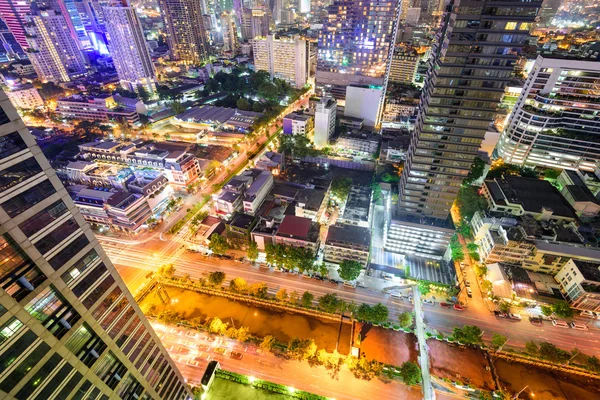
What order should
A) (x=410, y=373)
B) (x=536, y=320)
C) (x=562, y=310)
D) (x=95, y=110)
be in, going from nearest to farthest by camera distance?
(x=410, y=373) → (x=562, y=310) → (x=536, y=320) → (x=95, y=110)

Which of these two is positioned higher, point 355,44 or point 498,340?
point 355,44

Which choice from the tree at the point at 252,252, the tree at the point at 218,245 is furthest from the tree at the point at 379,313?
the tree at the point at 218,245

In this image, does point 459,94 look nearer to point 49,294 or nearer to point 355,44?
point 49,294

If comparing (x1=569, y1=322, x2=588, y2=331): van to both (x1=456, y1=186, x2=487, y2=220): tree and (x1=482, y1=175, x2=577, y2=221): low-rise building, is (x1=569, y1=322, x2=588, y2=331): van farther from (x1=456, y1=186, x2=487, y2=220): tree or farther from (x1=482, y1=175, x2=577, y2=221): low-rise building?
(x1=456, y1=186, x2=487, y2=220): tree

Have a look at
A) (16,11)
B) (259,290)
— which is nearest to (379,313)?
(259,290)

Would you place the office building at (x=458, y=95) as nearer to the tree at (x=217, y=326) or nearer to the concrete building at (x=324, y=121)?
the tree at (x=217, y=326)

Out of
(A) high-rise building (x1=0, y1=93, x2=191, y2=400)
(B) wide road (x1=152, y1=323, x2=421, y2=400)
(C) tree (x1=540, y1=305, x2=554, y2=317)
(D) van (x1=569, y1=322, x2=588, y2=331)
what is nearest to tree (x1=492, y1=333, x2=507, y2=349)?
(C) tree (x1=540, y1=305, x2=554, y2=317)
